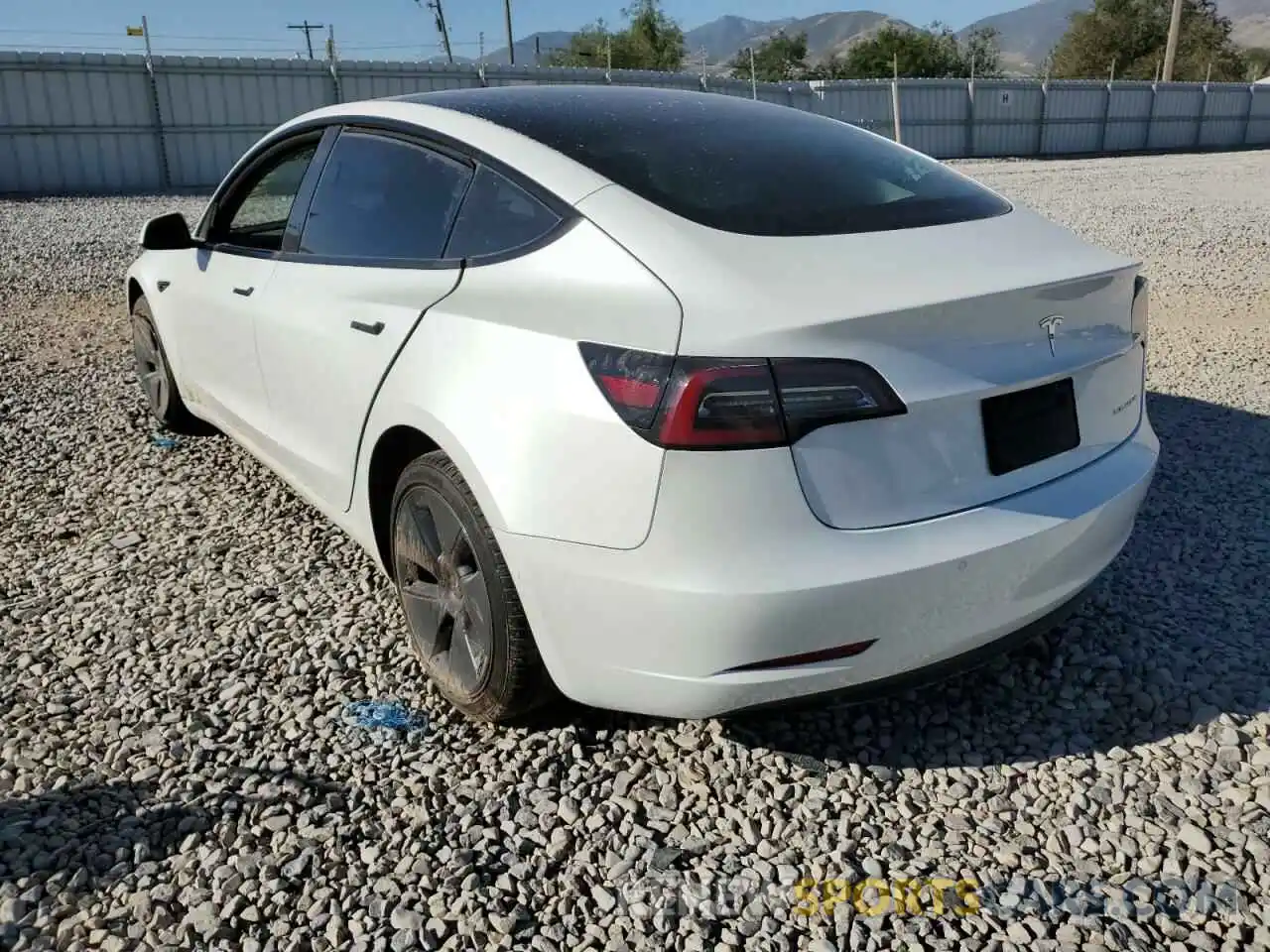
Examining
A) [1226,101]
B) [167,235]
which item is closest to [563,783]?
[167,235]

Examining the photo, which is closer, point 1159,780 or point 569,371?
point 569,371

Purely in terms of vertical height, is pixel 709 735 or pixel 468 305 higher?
pixel 468 305

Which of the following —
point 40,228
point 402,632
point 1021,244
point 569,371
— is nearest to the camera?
point 569,371

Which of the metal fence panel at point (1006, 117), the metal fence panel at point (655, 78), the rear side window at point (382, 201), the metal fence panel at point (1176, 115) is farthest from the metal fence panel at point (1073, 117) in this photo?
the rear side window at point (382, 201)

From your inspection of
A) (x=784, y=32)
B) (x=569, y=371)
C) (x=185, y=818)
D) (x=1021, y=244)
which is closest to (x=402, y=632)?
(x=185, y=818)

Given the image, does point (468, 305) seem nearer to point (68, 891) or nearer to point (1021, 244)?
point (1021, 244)

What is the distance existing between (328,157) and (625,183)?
1.43 m

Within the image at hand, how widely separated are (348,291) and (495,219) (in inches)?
24.6

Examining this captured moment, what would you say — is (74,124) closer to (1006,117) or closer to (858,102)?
(858,102)

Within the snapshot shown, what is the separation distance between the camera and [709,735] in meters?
2.82

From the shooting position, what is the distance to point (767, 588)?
85.2 inches

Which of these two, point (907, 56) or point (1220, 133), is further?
point (907, 56)

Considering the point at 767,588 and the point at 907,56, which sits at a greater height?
the point at 907,56

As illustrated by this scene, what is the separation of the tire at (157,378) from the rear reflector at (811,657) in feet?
12.2
